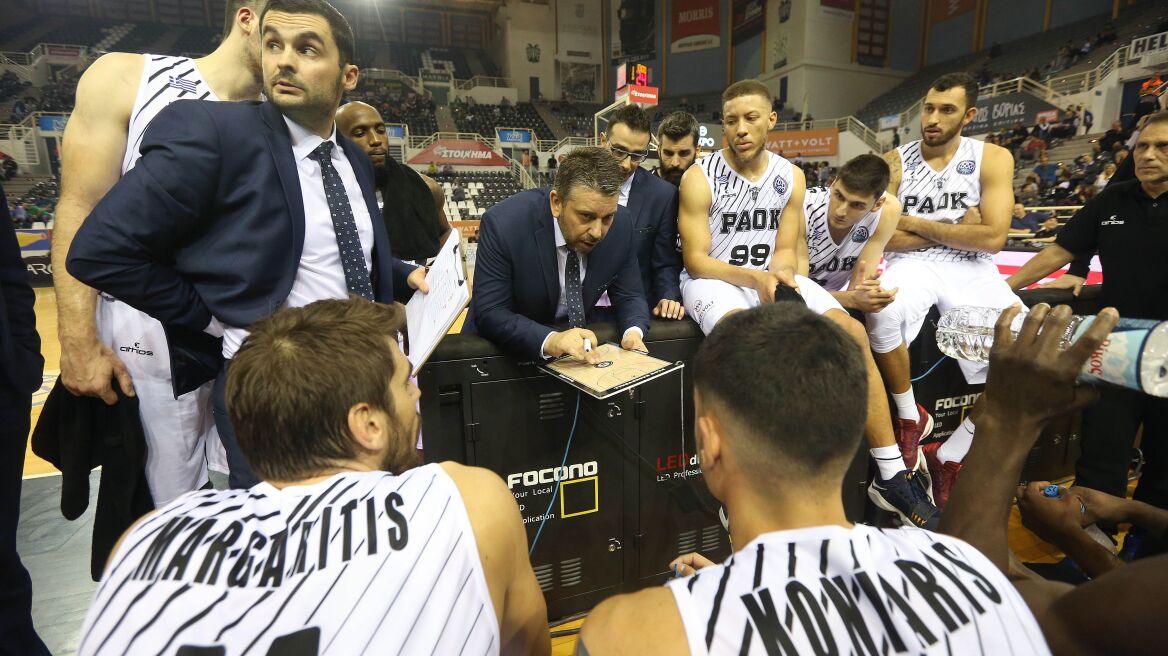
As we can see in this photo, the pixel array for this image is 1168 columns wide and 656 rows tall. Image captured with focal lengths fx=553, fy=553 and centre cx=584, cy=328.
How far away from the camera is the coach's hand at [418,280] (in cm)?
192

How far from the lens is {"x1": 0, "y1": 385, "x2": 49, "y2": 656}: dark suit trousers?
1.50m

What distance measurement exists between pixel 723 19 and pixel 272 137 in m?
29.0

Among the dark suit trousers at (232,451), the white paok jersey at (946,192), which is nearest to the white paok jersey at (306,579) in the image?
the dark suit trousers at (232,451)

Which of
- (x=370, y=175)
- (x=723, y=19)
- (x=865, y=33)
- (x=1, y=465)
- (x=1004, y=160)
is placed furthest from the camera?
(x=723, y=19)

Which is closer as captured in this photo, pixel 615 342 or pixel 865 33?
pixel 615 342

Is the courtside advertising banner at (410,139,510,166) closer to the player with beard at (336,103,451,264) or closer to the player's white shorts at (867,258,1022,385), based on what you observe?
the player with beard at (336,103,451,264)

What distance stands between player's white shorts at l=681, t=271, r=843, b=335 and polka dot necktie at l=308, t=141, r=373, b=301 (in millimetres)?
1472

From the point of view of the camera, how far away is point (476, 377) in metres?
2.14

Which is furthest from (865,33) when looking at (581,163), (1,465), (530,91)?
(1,465)

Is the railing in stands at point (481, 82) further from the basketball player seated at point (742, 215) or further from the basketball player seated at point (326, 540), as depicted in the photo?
the basketball player seated at point (326, 540)

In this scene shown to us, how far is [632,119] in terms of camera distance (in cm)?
339

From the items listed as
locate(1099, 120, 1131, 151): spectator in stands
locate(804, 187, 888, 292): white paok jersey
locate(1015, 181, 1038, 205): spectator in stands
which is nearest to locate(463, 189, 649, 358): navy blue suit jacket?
locate(804, 187, 888, 292): white paok jersey

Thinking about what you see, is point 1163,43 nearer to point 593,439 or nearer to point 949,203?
point 949,203

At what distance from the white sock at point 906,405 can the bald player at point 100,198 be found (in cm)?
308
